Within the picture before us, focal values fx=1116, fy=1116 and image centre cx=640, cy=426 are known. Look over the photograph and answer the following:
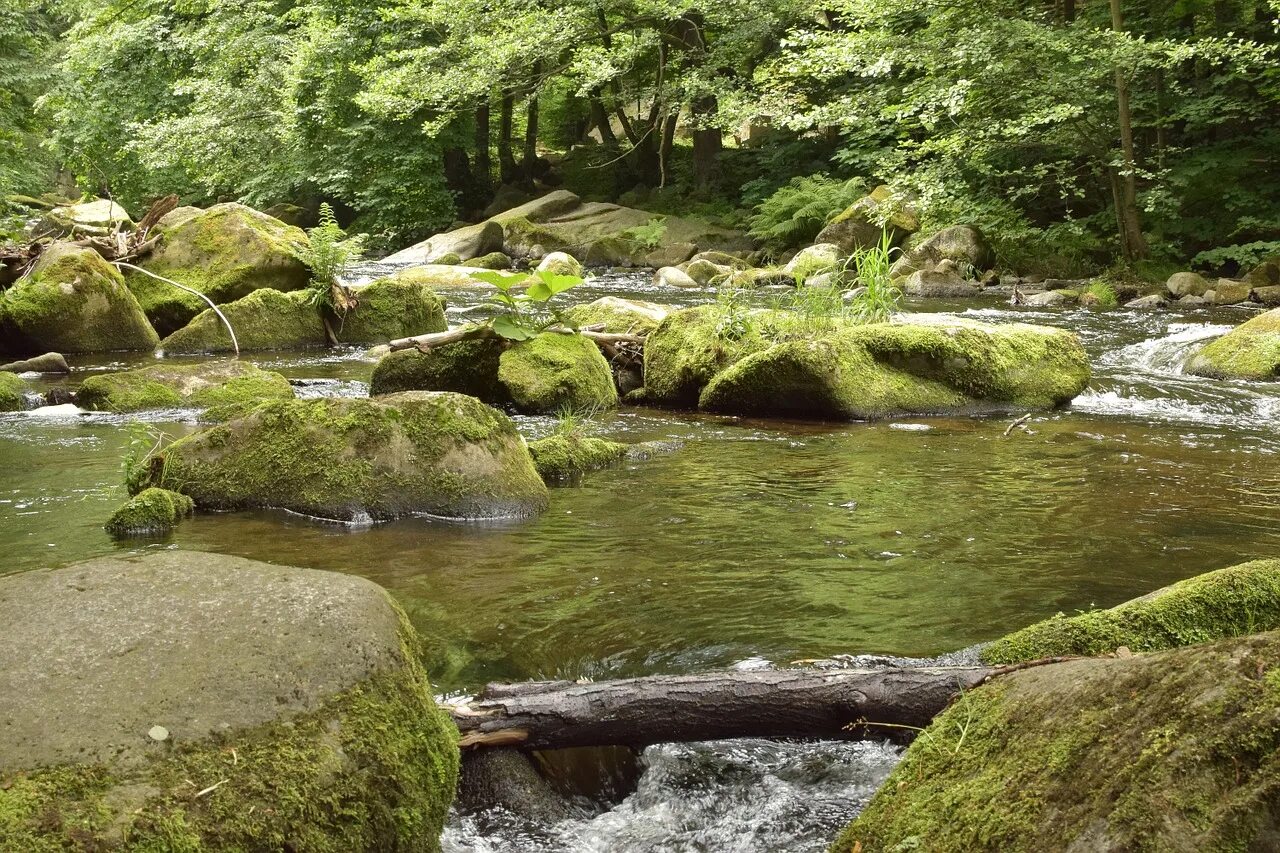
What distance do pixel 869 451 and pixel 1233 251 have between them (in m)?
12.7

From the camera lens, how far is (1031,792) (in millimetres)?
Result: 1853

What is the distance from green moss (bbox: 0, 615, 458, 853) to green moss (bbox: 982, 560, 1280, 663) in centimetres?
174

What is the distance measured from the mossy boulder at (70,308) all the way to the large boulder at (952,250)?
12696 millimetres

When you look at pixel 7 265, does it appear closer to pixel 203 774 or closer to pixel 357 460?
pixel 357 460

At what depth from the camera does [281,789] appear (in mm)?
2182

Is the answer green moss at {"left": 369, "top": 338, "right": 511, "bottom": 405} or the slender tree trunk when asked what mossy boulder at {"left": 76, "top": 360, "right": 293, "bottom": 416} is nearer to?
green moss at {"left": 369, "top": 338, "right": 511, "bottom": 405}

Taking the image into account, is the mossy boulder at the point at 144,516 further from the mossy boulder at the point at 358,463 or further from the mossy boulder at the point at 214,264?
the mossy boulder at the point at 214,264

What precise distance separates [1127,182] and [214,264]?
45.4ft

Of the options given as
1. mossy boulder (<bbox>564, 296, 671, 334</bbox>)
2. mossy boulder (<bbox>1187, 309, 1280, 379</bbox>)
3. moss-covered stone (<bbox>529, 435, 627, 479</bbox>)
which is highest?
mossy boulder (<bbox>564, 296, 671, 334</bbox>)

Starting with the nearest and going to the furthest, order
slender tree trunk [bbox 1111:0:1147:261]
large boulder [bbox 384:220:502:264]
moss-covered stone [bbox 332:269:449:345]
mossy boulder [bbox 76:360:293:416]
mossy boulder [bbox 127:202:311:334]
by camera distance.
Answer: mossy boulder [bbox 76:360:293:416]
moss-covered stone [bbox 332:269:449:345]
mossy boulder [bbox 127:202:311:334]
slender tree trunk [bbox 1111:0:1147:261]
large boulder [bbox 384:220:502:264]

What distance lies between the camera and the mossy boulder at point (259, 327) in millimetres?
12328

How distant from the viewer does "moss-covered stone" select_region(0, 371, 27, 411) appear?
8906 millimetres

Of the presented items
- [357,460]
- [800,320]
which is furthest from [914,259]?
[357,460]

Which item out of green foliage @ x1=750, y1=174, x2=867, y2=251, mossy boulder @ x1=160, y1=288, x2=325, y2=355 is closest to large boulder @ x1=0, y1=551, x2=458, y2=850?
mossy boulder @ x1=160, y1=288, x2=325, y2=355
